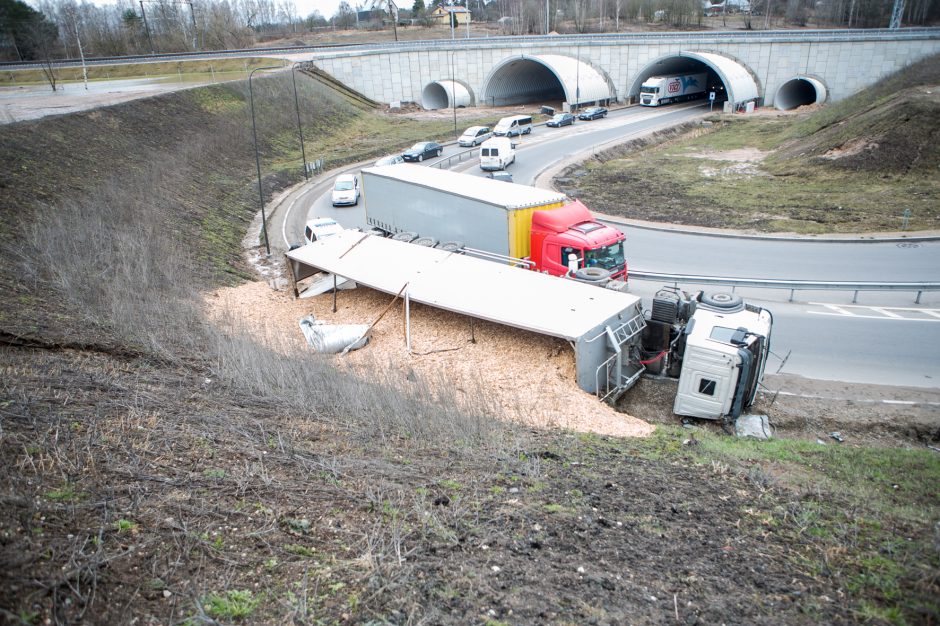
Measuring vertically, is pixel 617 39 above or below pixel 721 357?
above

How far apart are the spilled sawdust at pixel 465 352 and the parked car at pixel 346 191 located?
46.0 feet

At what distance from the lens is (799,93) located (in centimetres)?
5838

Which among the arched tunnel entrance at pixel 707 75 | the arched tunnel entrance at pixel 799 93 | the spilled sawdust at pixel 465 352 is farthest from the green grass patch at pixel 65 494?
the arched tunnel entrance at pixel 799 93

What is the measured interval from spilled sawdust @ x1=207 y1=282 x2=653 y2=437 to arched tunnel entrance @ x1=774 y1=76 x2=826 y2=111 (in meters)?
52.9

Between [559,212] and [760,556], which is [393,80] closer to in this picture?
[559,212]

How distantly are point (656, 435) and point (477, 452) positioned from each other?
378cm

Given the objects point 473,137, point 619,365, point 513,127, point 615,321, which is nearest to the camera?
point 619,365

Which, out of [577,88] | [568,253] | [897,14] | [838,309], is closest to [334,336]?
[568,253]

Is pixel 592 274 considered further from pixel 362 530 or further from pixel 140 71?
pixel 140 71

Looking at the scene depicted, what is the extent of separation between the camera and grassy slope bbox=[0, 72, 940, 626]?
557cm

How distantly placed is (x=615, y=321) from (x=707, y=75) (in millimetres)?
63282

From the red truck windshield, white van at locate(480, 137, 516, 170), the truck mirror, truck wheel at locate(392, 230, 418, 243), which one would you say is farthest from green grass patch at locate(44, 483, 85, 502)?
white van at locate(480, 137, 516, 170)

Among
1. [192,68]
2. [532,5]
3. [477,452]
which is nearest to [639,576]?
[477,452]

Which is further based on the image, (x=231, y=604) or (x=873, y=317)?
(x=873, y=317)
